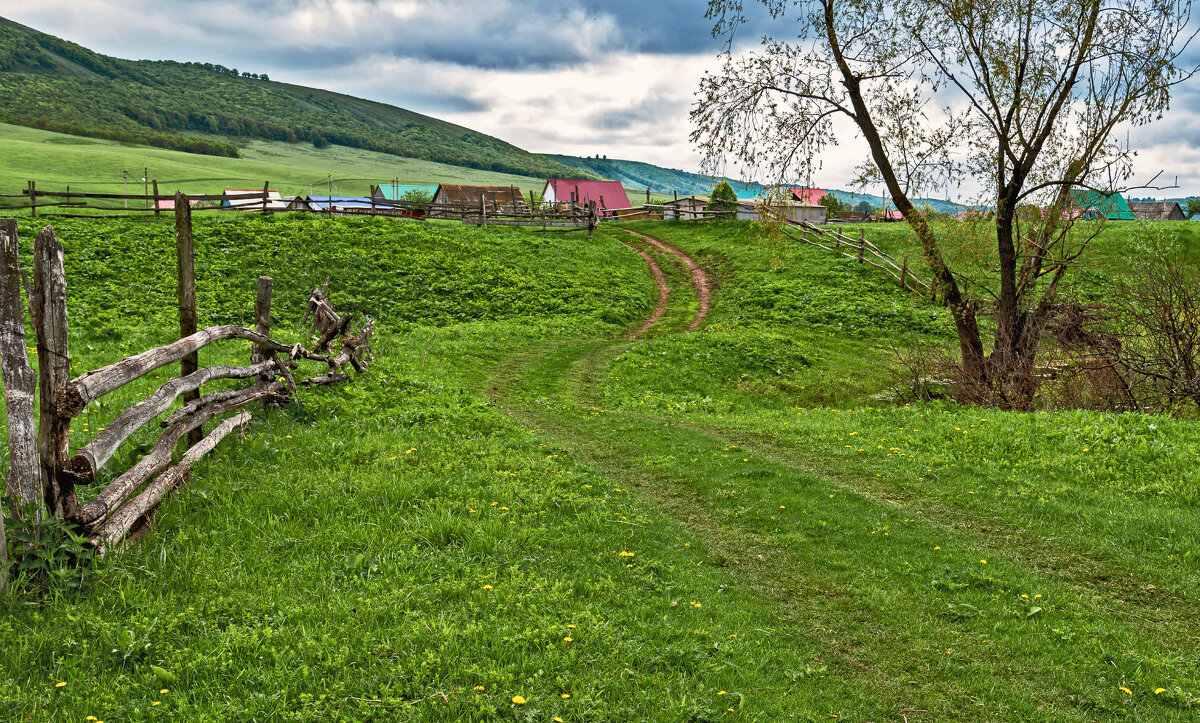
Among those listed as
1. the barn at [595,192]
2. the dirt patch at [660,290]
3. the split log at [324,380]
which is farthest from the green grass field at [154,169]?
the split log at [324,380]

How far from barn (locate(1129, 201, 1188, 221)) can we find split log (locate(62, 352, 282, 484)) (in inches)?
3259

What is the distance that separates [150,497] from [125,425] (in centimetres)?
75

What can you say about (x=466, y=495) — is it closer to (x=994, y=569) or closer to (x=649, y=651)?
(x=649, y=651)

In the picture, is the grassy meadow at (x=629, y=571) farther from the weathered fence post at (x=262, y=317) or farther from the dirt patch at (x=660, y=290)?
the dirt patch at (x=660, y=290)

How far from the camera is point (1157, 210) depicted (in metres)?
73.8

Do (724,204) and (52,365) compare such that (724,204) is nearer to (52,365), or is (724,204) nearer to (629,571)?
(629,571)

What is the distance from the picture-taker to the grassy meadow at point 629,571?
457 cm

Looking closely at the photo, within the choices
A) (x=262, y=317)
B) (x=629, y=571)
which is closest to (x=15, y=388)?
(x=629, y=571)

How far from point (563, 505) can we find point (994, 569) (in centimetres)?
471

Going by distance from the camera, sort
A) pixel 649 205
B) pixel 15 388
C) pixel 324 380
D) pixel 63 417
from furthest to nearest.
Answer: pixel 649 205, pixel 324 380, pixel 63 417, pixel 15 388

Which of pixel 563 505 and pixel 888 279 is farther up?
pixel 888 279

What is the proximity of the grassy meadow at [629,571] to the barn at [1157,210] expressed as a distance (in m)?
74.7

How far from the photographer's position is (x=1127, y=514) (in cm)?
871

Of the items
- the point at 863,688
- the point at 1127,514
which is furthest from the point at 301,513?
the point at 1127,514
